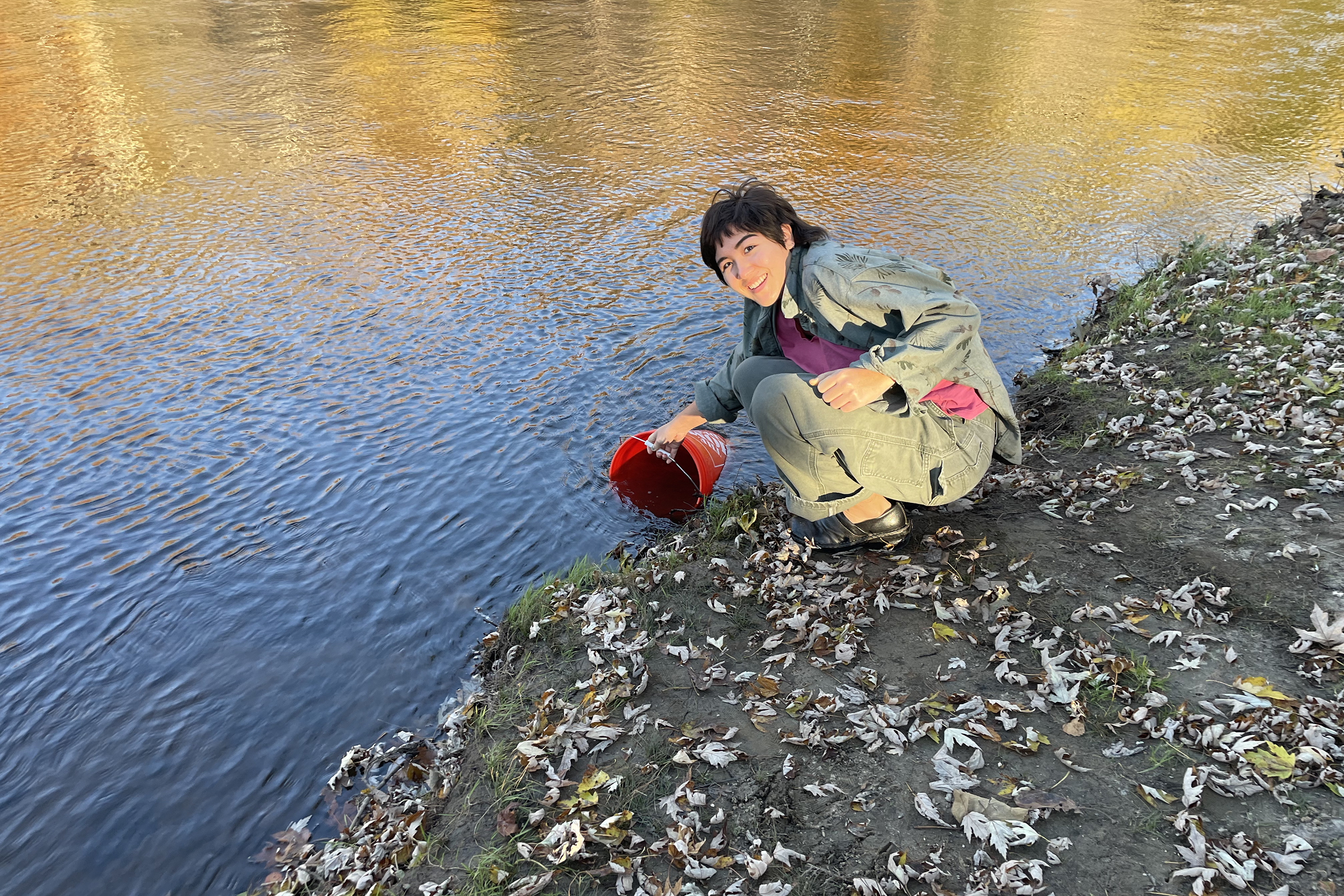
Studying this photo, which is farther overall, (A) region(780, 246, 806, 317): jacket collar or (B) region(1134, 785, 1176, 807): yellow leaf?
(A) region(780, 246, 806, 317): jacket collar

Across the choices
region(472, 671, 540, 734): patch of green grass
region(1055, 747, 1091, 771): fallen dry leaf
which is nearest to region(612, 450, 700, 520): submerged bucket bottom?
region(472, 671, 540, 734): patch of green grass

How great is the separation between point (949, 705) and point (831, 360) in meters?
1.84

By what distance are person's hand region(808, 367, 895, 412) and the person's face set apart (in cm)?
74

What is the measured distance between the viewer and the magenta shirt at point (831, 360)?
4145 mm

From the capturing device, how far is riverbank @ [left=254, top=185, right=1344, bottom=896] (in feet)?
10.3

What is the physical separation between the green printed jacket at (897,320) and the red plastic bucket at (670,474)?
1879 mm

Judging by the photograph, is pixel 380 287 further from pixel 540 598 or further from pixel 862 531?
pixel 862 531

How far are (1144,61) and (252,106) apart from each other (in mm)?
17310

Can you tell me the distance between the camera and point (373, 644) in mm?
5207

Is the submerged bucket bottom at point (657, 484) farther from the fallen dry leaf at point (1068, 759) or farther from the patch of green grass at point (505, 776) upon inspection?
the fallen dry leaf at point (1068, 759)

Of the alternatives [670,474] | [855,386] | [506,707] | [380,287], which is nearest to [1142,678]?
[855,386]

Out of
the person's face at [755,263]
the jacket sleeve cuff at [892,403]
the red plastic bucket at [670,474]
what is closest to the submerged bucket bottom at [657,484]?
the red plastic bucket at [670,474]

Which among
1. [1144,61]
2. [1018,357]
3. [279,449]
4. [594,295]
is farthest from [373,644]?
[1144,61]

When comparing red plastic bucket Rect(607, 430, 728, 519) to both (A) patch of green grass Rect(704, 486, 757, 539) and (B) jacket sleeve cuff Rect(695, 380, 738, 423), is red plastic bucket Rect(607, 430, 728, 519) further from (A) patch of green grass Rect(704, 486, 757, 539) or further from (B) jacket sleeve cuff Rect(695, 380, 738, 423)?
(B) jacket sleeve cuff Rect(695, 380, 738, 423)
